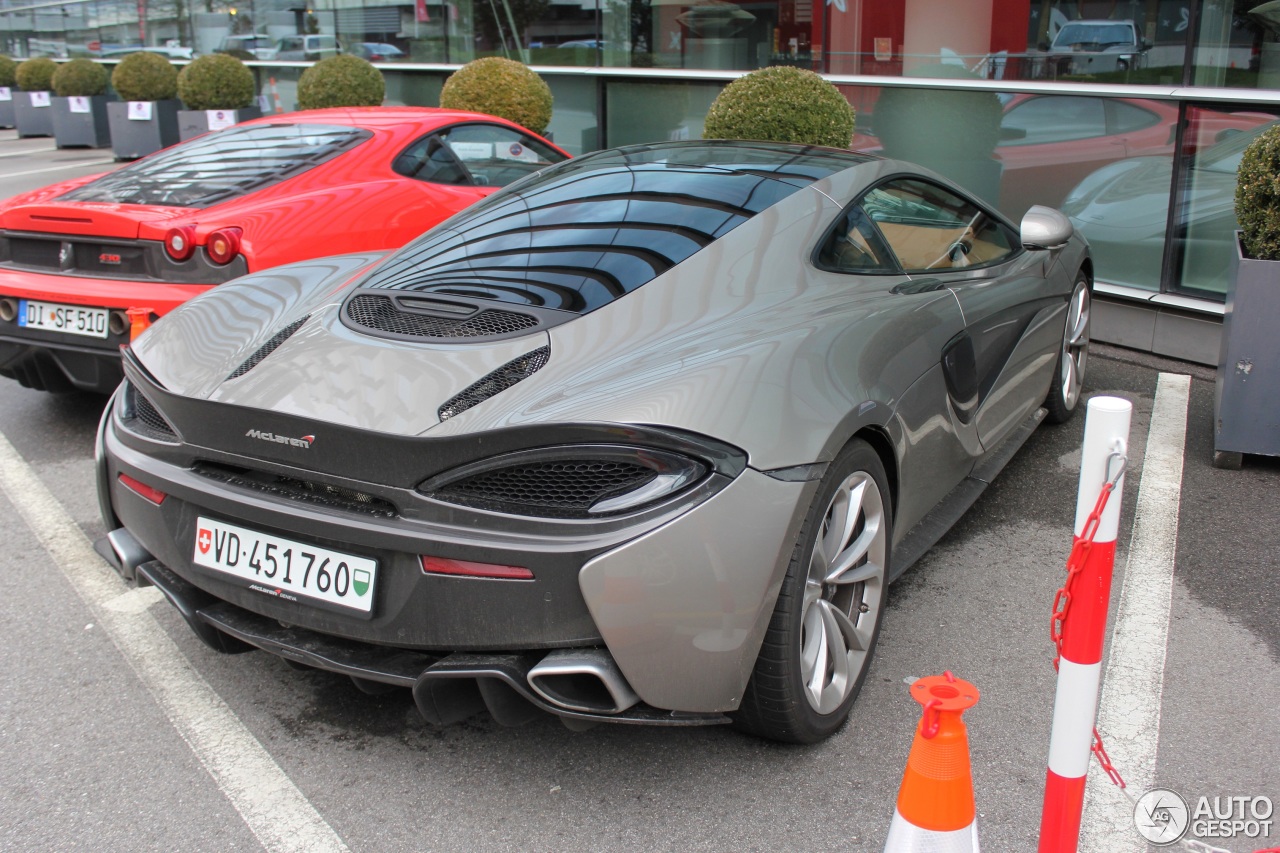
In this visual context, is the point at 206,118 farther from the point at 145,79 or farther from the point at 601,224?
the point at 601,224

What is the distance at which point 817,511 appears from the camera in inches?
95.0

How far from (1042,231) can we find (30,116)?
2062 cm

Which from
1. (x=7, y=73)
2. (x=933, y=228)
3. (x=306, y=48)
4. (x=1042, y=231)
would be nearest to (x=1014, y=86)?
(x=1042, y=231)

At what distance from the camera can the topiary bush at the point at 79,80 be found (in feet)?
58.7

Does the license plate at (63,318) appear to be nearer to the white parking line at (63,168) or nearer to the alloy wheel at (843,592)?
the alloy wheel at (843,592)

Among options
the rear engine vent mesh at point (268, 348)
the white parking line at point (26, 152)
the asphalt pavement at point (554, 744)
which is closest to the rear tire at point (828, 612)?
the asphalt pavement at point (554, 744)

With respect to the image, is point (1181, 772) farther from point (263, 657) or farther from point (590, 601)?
point (263, 657)

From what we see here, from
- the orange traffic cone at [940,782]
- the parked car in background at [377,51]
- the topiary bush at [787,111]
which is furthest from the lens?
the parked car in background at [377,51]

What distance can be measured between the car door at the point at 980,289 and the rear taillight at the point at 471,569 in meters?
1.56

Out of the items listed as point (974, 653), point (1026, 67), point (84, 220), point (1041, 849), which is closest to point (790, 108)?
point (1026, 67)

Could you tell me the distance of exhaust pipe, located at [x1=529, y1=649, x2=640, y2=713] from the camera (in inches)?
85.6

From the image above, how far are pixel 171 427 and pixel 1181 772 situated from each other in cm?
246

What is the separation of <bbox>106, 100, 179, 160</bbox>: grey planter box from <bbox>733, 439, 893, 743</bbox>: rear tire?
50.1 ft

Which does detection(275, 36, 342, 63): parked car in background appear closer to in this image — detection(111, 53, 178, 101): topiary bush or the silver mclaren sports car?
detection(111, 53, 178, 101): topiary bush
